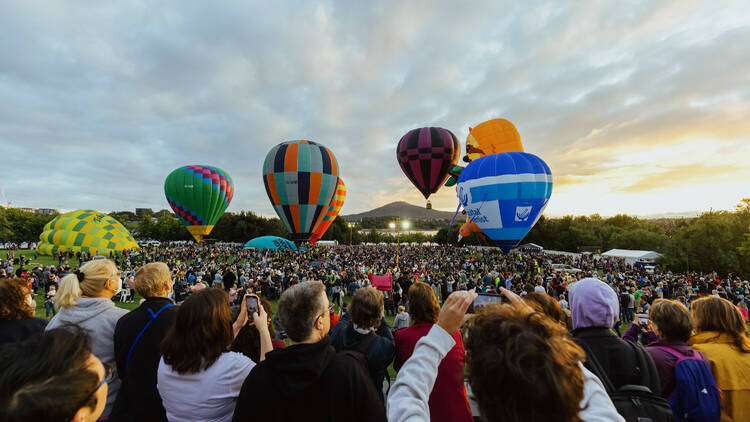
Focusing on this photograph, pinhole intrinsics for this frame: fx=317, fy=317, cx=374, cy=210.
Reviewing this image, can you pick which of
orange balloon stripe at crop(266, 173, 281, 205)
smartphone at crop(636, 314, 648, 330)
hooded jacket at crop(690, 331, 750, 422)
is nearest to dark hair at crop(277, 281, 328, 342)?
hooded jacket at crop(690, 331, 750, 422)

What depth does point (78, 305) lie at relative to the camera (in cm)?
214

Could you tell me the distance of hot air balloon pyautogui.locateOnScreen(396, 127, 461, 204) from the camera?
23469 millimetres

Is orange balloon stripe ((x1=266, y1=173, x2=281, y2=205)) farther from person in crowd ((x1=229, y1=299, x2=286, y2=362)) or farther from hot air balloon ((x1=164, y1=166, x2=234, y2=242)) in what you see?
person in crowd ((x1=229, y1=299, x2=286, y2=362))

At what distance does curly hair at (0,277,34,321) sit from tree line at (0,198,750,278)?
76.7 feet

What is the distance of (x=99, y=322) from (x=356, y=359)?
6.21ft

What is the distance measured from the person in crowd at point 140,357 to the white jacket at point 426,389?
1581mm

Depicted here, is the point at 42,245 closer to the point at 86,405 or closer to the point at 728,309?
the point at 86,405

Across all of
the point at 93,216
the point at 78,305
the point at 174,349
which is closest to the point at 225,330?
the point at 174,349

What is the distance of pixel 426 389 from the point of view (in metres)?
1.00

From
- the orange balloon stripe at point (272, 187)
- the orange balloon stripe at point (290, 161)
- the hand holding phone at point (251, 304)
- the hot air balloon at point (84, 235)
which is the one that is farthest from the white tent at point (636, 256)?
the hot air balloon at point (84, 235)

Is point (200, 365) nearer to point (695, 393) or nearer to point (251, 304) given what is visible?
point (251, 304)

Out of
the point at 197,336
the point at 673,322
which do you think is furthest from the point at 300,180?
the point at 673,322

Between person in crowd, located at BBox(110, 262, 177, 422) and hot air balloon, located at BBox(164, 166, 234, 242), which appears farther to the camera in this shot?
hot air balloon, located at BBox(164, 166, 234, 242)

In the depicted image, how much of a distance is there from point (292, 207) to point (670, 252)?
33985 millimetres
